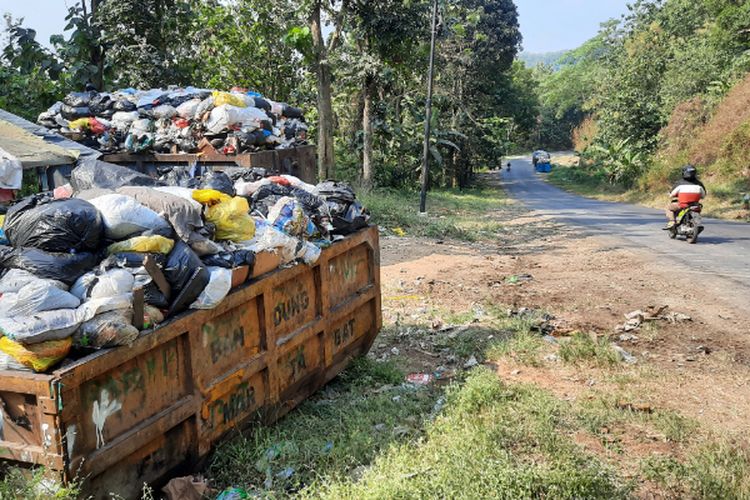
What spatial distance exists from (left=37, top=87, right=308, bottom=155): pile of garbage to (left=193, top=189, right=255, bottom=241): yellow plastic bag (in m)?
4.72

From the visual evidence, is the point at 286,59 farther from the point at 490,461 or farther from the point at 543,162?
the point at 543,162

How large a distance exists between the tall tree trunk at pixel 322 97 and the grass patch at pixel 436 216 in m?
1.32

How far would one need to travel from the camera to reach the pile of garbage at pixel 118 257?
2881mm

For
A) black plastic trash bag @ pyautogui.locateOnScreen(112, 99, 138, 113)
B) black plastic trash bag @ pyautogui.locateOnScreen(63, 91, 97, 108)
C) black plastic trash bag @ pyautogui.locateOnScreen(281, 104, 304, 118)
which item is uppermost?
black plastic trash bag @ pyautogui.locateOnScreen(63, 91, 97, 108)

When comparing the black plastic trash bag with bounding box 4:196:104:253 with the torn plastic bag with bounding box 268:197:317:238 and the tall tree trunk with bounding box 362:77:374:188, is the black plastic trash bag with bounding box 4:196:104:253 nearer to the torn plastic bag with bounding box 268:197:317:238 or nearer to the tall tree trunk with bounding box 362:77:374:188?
the torn plastic bag with bounding box 268:197:317:238

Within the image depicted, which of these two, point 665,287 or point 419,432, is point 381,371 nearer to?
point 419,432

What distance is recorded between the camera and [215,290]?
3.64 metres

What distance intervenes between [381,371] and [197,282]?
2338 mm

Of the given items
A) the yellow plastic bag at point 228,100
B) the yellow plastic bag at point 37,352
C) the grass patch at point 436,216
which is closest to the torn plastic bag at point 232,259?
the yellow plastic bag at point 37,352

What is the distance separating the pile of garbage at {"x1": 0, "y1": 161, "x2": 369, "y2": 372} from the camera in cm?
288

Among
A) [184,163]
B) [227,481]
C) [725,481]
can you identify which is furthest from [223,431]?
[184,163]

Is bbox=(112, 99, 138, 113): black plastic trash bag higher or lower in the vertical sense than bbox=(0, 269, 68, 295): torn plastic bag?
higher

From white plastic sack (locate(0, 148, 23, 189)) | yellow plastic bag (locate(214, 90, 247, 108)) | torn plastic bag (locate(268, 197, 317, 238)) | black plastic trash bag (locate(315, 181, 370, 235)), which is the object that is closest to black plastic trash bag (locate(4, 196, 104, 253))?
torn plastic bag (locate(268, 197, 317, 238))

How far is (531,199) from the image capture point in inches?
1158
